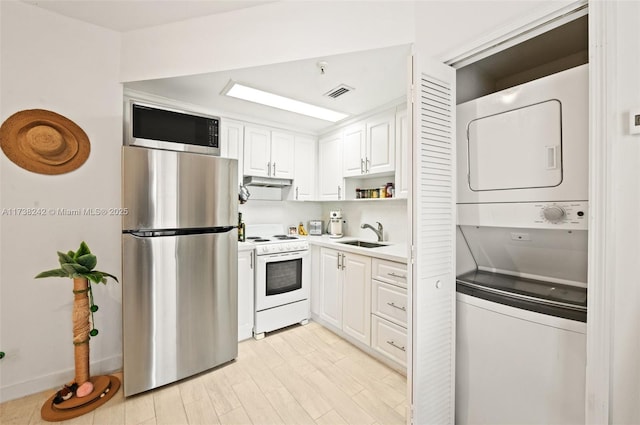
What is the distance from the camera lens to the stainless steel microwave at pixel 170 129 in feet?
6.25

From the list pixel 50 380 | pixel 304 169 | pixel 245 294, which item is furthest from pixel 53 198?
pixel 304 169

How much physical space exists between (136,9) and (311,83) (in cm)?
132

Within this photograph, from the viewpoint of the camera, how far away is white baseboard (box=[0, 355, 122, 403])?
5.70 ft

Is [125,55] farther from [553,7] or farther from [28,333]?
[553,7]

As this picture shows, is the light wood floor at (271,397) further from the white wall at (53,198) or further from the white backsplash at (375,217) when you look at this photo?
the white backsplash at (375,217)

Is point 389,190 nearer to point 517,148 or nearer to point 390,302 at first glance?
point 390,302

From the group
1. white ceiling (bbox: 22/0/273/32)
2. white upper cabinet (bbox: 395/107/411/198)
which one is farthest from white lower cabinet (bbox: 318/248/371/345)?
white ceiling (bbox: 22/0/273/32)

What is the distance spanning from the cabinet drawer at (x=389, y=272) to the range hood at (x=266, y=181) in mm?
1562

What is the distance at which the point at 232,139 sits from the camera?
9.25 ft

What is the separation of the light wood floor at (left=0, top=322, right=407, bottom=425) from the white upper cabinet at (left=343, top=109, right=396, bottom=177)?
1.82 meters

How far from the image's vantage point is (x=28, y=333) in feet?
5.93

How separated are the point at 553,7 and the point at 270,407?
2.55m

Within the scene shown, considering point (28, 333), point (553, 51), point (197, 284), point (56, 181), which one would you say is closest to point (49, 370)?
point (28, 333)

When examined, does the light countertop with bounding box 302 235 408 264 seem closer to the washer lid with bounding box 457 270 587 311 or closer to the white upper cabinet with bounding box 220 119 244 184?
the washer lid with bounding box 457 270 587 311
